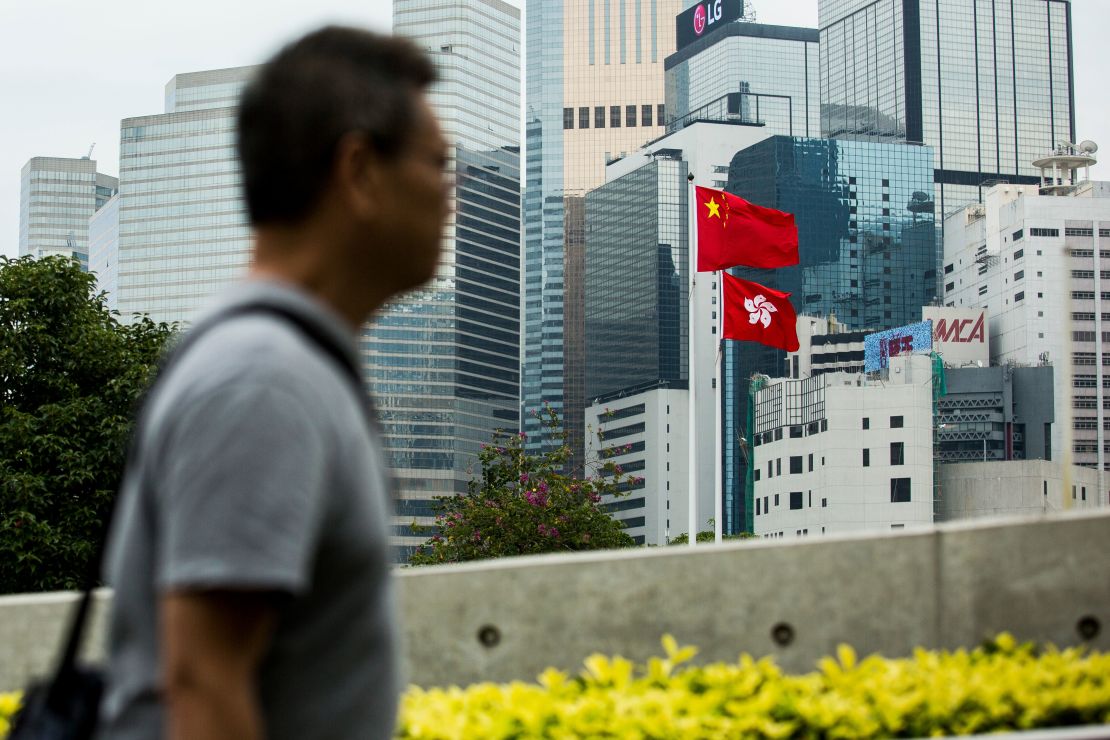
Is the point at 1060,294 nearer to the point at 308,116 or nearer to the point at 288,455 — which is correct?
the point at 308,116

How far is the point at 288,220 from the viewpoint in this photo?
1.62m

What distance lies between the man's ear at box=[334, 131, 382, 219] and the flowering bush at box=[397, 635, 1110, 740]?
12.6 feet

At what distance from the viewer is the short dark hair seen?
159cm

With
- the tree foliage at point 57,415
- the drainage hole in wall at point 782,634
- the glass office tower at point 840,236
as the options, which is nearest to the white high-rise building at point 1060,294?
the glass office tower at point 840,236

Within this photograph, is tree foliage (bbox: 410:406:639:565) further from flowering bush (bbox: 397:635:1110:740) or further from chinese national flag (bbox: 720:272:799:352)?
flowering bush (bbox: 397:635:1110:740)

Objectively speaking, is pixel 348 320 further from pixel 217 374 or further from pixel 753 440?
pixel 753 440

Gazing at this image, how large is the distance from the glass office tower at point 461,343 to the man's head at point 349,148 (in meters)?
138

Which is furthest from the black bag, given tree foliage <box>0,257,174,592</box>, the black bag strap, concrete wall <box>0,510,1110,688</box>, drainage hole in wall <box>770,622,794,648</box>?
tree foliage <box>0,257,174,592</box>

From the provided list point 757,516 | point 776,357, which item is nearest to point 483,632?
point 757,516

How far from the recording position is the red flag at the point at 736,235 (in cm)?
2081

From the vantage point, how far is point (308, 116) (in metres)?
1.58

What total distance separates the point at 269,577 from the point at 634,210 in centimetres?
16331

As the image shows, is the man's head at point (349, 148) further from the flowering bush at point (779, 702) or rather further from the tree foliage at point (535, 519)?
the tree foliage at point (535, 519)

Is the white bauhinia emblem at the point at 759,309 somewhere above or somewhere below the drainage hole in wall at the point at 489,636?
above
